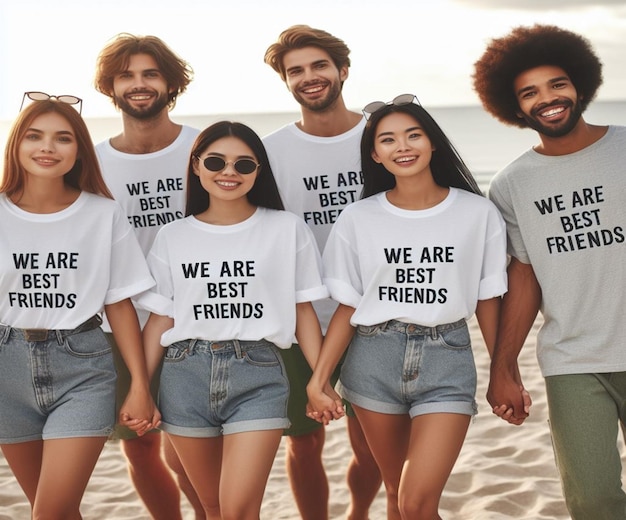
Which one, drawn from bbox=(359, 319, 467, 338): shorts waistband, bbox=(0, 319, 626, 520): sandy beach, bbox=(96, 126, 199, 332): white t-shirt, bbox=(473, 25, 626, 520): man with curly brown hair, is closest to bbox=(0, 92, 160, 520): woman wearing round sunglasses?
bbox=(96, 126, 199, 332): white t-shirt

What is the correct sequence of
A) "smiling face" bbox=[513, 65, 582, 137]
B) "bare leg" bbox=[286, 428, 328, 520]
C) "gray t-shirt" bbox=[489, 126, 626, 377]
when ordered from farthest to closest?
"bare leg" bbox=[286, 428, 328, 520] < "smiling face" bbox=[513, 65, 582, 137] < "gray t-shirt" bbox=[489, 126, 626, 377]

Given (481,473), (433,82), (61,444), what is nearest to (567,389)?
(61,444)

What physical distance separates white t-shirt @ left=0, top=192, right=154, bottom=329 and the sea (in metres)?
21.3

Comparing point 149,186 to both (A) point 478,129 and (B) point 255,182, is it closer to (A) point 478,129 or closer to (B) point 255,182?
(B) point 255,182

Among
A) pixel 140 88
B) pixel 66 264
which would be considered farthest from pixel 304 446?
pixel 140 88

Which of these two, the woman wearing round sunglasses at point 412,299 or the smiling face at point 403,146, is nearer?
the woman wearing round sunglasses at point 412,299

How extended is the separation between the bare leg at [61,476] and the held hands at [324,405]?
0.95 m

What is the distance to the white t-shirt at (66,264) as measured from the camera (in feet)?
12.1

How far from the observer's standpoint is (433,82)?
46.5 m

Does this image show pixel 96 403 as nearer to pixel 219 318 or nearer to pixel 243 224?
pixel 219 318

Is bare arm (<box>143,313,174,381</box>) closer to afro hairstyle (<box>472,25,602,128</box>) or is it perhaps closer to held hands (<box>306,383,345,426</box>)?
held hands (<box>306,383,345,426</box>)

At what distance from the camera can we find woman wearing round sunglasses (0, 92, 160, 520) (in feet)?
11.8

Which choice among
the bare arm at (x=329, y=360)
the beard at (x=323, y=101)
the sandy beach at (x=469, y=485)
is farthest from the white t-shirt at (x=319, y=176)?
the sandy beach at (x=469, y=485)

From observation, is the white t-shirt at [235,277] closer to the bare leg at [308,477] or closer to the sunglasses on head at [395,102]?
the sunglasses on head at [395,102]
